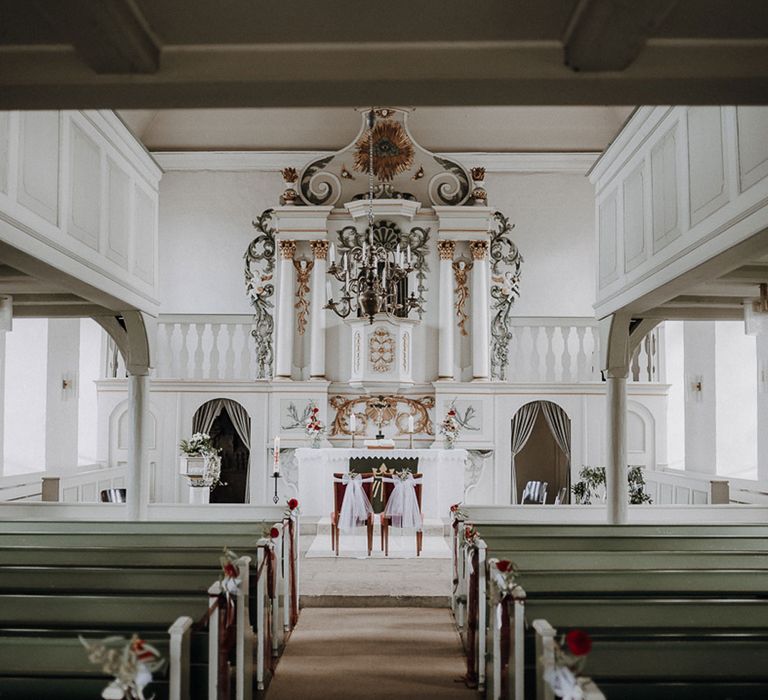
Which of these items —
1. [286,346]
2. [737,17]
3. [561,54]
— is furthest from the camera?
[286,346]

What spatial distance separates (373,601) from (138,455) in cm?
279

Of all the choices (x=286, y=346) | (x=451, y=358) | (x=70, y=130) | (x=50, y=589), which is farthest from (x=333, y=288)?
(x=50, y=589)

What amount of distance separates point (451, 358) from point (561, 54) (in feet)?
33.2

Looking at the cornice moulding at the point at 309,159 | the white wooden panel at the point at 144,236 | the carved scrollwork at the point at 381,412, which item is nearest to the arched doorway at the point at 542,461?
the carved scrollwork at the point at 381,412

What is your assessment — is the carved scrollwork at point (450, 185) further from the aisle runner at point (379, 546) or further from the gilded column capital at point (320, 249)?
the aisle runner at point (379, 546)

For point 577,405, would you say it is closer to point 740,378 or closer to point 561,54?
point 740,378

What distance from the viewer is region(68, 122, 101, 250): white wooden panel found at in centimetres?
593

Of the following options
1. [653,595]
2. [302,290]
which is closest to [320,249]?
[302,290]

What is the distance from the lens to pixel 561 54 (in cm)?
312

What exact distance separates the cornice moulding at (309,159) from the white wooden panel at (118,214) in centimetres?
703

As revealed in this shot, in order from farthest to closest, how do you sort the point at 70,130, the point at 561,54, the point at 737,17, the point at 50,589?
1. the point at 70,130
2. the point at 50,589
3. the point at 561,54
4. the point at 737,17

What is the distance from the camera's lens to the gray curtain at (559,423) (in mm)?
13750

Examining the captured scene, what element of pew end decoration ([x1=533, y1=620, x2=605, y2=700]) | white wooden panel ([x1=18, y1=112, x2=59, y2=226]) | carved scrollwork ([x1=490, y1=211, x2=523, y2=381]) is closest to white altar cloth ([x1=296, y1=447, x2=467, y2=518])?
carved scrollwork ([x1=490, y1=211, x2=523, y2=381])

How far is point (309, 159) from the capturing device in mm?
14047
